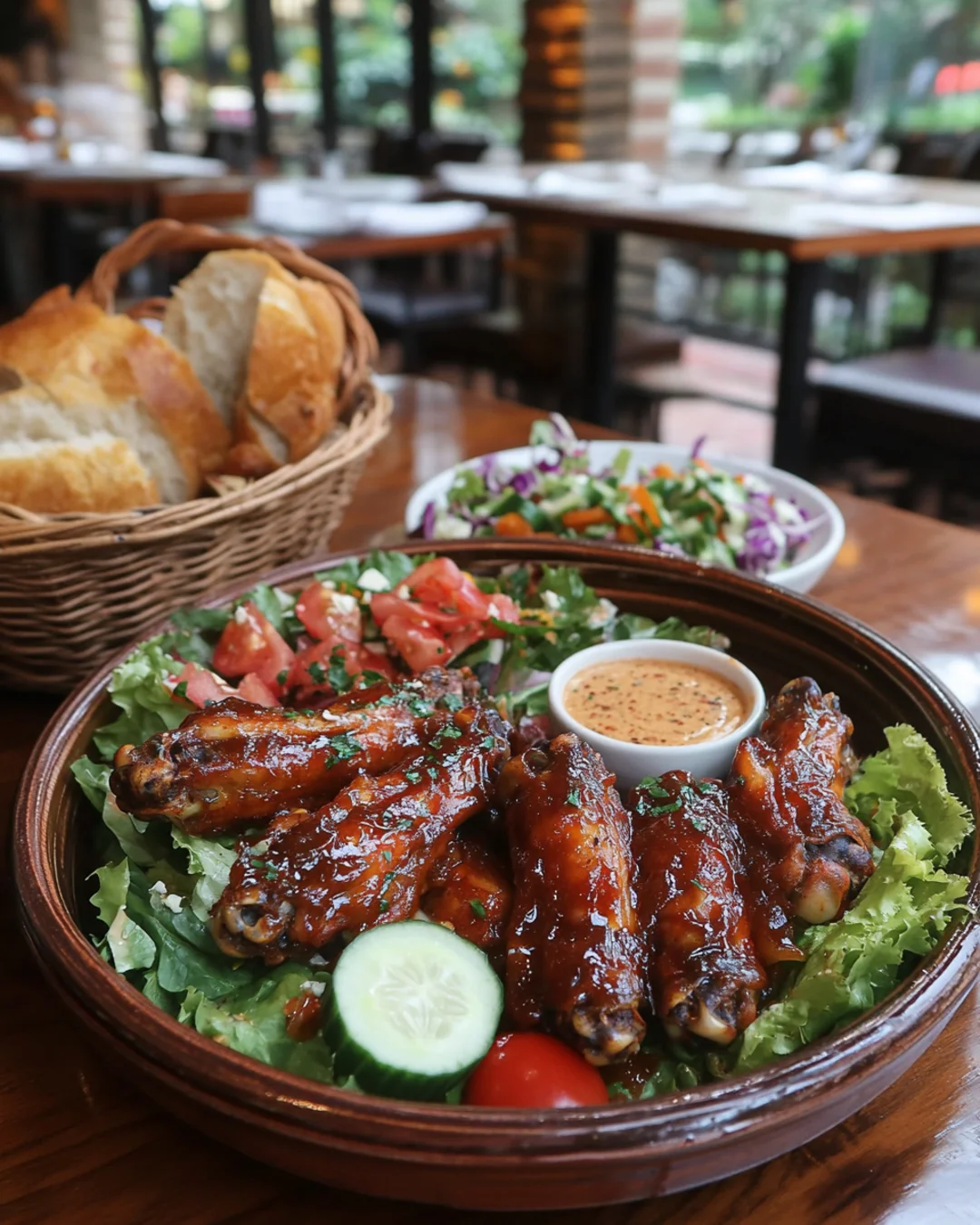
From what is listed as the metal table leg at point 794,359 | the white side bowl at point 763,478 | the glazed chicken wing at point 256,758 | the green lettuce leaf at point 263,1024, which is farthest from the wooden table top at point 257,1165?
the metal table leg at point 794,359

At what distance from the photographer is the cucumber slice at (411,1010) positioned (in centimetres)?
79

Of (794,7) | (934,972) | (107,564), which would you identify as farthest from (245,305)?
(794,7)

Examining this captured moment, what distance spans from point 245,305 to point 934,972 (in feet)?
5.14

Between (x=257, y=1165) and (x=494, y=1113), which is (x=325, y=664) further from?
(x=494, y=1113)

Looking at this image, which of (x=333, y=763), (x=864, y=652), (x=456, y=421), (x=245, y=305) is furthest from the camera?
(x=456, y=421)

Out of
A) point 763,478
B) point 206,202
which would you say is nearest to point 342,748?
point 763,478

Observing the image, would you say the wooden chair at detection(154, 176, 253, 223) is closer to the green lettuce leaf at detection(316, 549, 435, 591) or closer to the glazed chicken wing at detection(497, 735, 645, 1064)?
the green lettuce leaf at detection(316, 549, 435, 591)

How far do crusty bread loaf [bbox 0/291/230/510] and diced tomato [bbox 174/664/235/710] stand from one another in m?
0.46

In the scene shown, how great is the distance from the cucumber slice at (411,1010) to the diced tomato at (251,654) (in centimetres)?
51

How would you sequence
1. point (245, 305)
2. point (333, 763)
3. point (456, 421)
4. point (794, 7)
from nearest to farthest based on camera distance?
1. point (333, 763)
2. point (245, 305)
3. point (456, 421)
4. point (794, 7)

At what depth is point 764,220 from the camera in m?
3.74

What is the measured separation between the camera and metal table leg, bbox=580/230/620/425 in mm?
4648

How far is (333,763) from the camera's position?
109cm

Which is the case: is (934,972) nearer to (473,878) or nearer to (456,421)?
(473,878)
